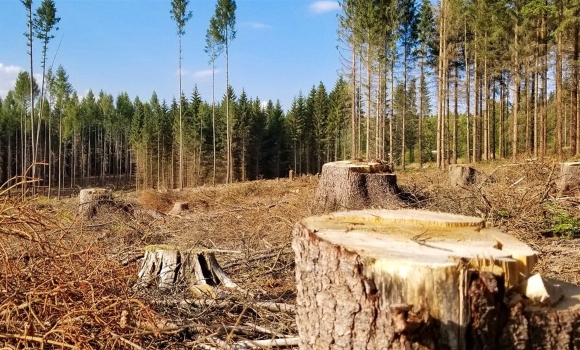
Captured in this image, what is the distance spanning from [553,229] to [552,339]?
5112 mm

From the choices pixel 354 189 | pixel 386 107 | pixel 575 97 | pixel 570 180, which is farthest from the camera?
pixel 386 107

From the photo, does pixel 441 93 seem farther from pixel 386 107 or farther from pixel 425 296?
pixel 425 296

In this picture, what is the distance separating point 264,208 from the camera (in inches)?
340

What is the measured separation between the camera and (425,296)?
173 cm

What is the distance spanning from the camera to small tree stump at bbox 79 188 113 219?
35.7 feet

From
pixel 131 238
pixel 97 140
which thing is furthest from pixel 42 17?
pixel 97 140

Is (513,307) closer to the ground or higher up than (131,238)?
higher up

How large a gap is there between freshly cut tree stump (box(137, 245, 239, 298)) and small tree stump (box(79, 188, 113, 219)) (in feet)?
22.3

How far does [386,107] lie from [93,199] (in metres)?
26.1

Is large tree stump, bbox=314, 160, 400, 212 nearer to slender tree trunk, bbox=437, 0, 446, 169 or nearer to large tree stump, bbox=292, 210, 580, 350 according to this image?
large tree stump, bbox=292, 210, 580, 350

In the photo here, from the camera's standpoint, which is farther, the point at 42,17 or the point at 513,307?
the point at 42,17

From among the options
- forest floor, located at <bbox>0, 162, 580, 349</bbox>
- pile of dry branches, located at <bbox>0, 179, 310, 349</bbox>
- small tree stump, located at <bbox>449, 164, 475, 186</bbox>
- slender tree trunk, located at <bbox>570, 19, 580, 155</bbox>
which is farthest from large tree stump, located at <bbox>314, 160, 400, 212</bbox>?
slender tree trunk, located at <bbox>570, 19, 580, 155</bbox>

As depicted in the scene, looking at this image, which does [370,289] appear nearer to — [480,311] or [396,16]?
[480,311]

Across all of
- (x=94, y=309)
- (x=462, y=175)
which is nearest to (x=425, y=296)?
(x=94, y=309)
